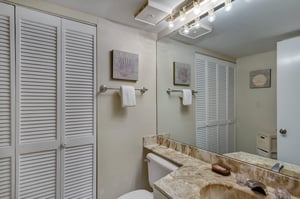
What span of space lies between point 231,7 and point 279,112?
87 centimetres

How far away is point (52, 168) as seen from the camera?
4.80 feet

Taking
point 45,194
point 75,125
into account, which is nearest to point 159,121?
point 75,125

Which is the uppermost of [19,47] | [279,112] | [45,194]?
[19,47]

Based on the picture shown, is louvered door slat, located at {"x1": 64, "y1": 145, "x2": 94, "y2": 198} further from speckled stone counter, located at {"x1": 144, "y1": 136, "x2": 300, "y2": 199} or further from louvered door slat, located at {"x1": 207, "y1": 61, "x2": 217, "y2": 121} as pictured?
louvered door slat, located at {"x1": 207, "y1": 61, "x2": 217, "y2": 121}

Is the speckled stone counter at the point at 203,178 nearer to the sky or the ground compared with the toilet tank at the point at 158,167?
nearer to the sky

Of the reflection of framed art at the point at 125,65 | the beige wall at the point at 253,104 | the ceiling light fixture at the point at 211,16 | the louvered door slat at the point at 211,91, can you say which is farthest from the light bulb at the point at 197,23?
the reflection of framed art at the point at 125,65

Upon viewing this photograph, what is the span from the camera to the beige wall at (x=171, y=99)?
1821mm

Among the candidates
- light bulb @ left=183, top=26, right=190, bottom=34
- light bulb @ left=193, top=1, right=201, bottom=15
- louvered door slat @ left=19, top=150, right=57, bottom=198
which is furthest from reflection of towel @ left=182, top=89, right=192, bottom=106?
louvered door slat @ left=19, top=150, right=57, bottom=198

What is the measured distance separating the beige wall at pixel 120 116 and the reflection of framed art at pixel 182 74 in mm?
269

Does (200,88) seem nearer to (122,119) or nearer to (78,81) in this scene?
(122,119)

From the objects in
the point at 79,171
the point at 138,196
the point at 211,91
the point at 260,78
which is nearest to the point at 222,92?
the point at 211,91

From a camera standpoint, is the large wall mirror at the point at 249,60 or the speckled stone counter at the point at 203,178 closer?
the speckled stone counter at the point at 203,178

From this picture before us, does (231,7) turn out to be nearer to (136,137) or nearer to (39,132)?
(136,137)

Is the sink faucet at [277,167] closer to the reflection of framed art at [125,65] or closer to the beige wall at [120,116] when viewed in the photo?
the beige wall at [120,116]
